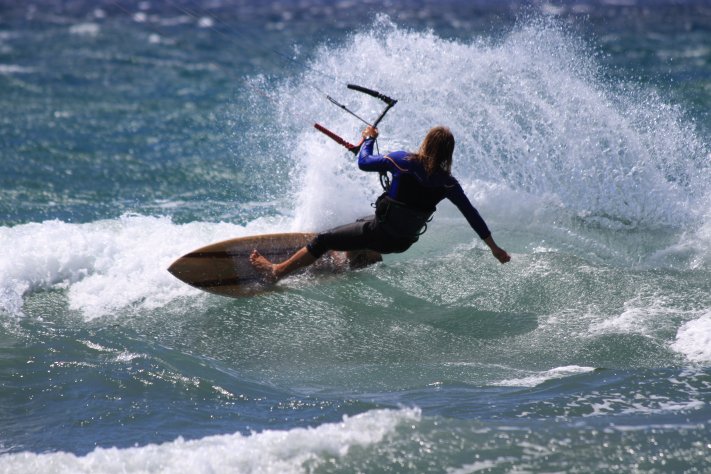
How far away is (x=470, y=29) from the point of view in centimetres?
3158

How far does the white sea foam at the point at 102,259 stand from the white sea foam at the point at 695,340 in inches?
161

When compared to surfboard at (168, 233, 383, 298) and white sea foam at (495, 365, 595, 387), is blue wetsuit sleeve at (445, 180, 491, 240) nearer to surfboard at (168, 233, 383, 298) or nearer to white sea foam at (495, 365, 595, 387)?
white sea foam at (495, 365, 595, 387)

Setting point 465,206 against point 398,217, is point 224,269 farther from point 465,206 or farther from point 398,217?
point 465,206

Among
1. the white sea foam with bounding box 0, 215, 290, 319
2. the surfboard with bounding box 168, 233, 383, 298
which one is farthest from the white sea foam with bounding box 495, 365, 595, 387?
the white sea foam with bounding box 0, 215, 290, 319

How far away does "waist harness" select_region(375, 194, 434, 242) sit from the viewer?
21.7 feet

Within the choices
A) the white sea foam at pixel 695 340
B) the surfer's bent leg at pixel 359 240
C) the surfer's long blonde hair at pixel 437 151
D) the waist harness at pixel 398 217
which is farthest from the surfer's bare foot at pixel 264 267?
the white sea foam at pixel 695 340

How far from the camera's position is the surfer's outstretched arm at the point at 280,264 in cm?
721

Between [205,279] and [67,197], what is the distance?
4.65m

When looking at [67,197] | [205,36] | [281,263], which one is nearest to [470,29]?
[205,36]

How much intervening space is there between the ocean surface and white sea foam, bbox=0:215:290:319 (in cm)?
3

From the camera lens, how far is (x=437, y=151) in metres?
6.32

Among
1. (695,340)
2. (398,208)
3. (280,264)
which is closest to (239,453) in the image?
(398,208)

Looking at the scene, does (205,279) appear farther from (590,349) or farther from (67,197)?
(67,197)

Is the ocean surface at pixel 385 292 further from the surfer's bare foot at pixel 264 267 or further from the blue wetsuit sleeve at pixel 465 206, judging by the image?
the blue wetsuit sleeve at pixel 465 206
